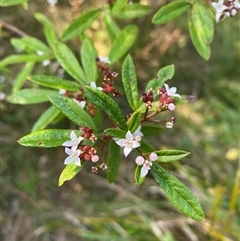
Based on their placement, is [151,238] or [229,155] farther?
[229,155]

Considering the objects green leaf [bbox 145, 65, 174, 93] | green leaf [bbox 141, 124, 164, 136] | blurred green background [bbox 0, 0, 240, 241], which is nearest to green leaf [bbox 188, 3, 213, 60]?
green leaf [bbox 145, 65, 174, 93]

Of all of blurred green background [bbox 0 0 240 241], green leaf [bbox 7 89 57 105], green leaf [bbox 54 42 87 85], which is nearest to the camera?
green leaf [bbox 54 42 87 85]

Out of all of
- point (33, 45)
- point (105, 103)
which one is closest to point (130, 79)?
point (105, 103)

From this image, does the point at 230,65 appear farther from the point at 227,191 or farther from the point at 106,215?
the point at 106,215

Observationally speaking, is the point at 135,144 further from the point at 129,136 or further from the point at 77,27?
the point at 77,27

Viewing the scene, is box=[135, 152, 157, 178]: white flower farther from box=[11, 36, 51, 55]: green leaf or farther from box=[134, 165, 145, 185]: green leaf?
box=[11, 36, 51, 55]: green leaf

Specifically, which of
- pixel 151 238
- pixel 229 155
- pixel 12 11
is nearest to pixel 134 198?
pixel 151 238
